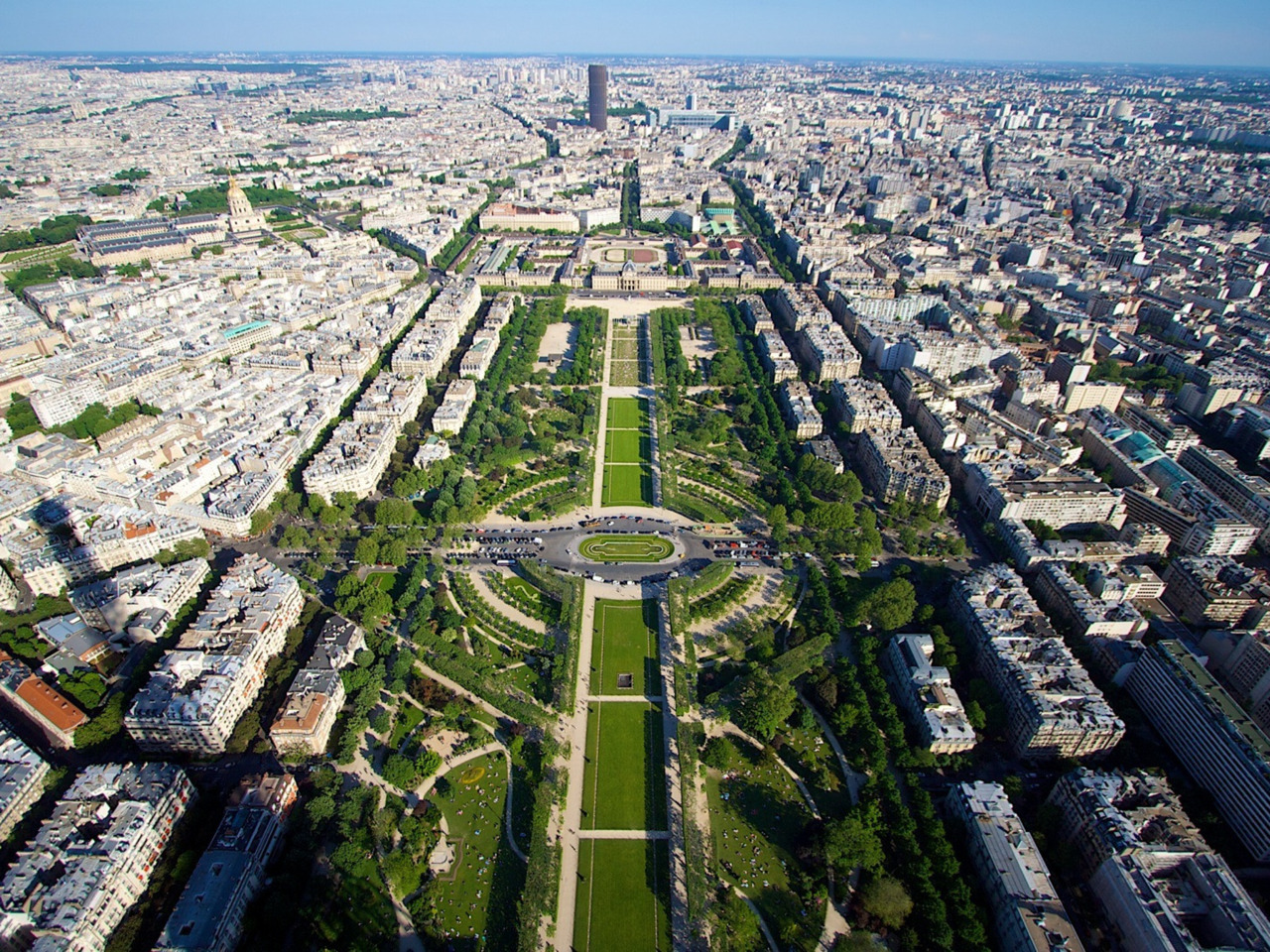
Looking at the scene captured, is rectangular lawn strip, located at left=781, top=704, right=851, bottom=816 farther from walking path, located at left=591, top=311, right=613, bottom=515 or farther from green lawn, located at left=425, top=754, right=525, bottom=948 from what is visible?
walking path, located at left=591, top=311, right=613, bottom=515

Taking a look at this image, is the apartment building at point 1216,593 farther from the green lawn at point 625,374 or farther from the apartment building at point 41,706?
the apartment building at point 41,706

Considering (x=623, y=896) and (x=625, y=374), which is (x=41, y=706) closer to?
(x=623, y=896)

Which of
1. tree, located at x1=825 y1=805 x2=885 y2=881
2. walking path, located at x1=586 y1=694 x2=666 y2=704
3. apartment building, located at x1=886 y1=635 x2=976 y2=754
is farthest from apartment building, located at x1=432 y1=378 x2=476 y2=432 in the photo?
tree, located at x1=825 y1=805 x2=885 y2=881

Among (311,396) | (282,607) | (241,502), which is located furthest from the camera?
(311,396)

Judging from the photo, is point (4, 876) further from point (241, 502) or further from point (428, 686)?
point (241, 502)

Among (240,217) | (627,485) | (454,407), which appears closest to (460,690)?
(627,485)

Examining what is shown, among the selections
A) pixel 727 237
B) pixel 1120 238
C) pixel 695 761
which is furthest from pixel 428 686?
pixel 1120 238
